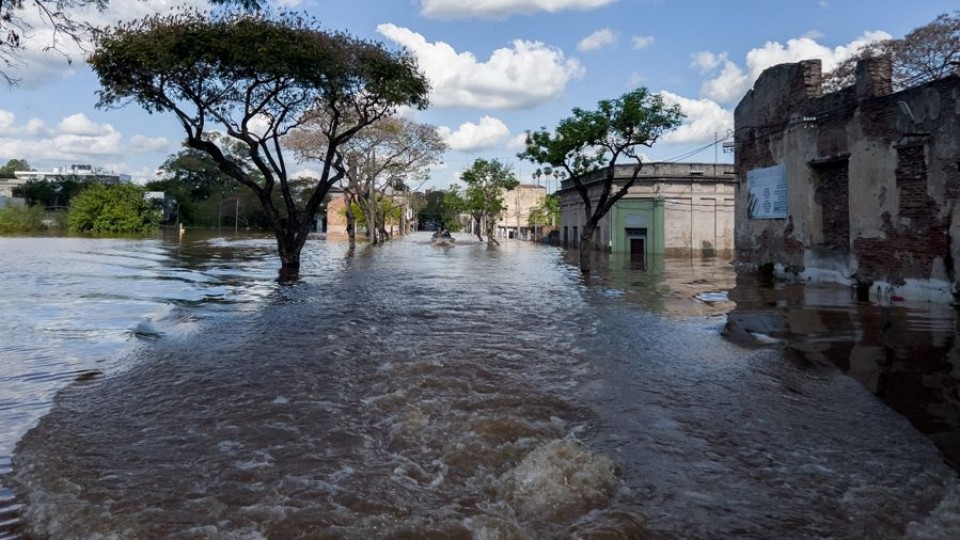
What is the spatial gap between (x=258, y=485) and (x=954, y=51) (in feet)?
83.2

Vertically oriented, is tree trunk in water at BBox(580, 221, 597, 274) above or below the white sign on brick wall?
below

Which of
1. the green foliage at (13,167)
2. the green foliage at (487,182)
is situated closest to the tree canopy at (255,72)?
the green foliage at (487,182)

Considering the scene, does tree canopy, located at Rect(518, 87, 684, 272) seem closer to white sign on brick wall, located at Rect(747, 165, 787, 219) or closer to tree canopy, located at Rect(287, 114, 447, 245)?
white sign on brick wall, located at Rect(747, 165, 787, 219)

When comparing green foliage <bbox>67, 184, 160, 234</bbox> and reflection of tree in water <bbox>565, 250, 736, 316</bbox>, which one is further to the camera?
green foliage <bbox>67, 184, 160, 234</bbox>

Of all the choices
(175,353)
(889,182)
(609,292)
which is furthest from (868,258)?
(175,353)

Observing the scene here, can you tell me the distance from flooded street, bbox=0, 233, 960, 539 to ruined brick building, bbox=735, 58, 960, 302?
9.51 feet

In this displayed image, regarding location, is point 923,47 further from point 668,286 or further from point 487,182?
point 487,182

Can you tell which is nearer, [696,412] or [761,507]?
[761,507]

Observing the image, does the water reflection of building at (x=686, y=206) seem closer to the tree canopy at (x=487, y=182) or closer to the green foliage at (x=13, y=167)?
the tree canopy at (x=487, y=182)

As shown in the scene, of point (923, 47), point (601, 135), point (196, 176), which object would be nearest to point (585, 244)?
point (601, 135)

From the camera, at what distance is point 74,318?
9.41 metres

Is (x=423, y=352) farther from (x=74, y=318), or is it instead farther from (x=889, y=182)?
→ (x=889, y=182)

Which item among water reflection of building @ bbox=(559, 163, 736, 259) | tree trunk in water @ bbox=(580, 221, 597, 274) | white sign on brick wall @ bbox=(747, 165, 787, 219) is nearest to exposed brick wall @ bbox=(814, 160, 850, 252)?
white sign on brick wall @ bbox=(747, 165, 787, 219)

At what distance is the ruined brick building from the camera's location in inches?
417
